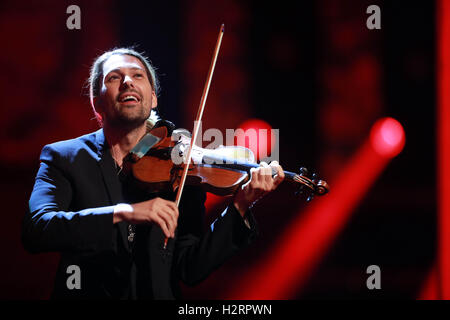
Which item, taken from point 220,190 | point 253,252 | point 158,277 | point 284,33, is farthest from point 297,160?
point 158,277

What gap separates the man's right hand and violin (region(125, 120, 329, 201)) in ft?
0.79

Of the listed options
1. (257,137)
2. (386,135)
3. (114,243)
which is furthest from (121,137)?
(386,135)

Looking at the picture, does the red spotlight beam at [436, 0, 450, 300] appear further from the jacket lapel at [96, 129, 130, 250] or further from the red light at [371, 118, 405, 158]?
the jacket lapel at [96, 129, 130, 250]

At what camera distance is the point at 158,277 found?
146cm

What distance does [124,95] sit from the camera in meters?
1.62

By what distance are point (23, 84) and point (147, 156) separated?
5.45ft

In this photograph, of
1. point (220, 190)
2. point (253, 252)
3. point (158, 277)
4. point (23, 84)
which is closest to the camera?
point (158, 277)

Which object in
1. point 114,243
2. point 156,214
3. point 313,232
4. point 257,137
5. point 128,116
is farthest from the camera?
point 313,232

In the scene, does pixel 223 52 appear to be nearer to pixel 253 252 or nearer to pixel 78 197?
A: pixel 253 252

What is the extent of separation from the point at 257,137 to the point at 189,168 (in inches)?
53.2

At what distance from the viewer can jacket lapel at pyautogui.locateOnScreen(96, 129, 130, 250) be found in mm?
1460

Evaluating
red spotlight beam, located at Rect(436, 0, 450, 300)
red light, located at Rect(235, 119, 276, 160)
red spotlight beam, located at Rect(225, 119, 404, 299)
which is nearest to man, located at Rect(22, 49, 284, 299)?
red light, located at Rect(235, 119, 276, 160)

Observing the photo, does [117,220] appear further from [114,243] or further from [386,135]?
[386,135]

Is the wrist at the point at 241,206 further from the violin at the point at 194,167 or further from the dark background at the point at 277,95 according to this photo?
the dark background at the point at 277,95
